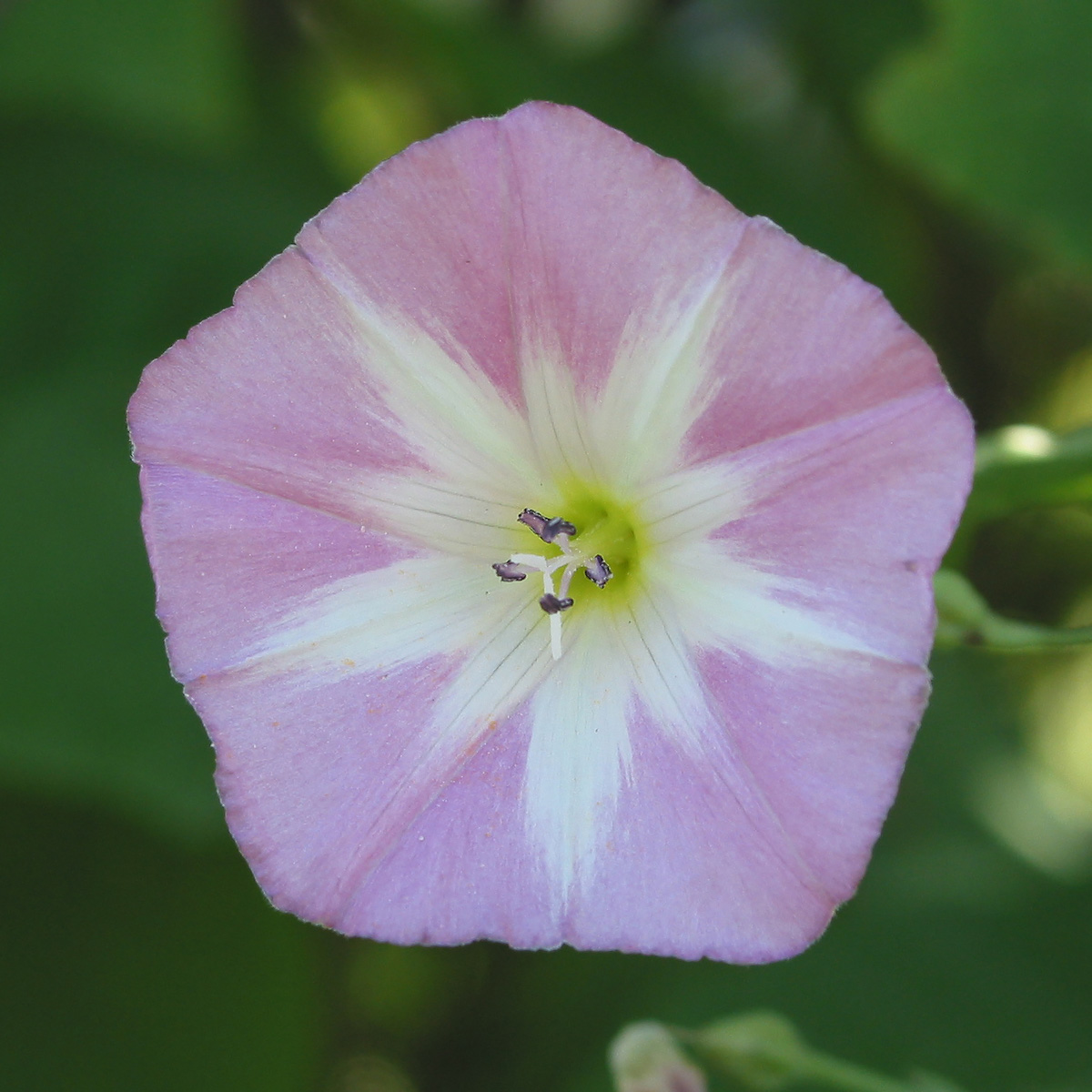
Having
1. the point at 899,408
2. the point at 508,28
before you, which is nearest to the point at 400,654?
the point at 899,408

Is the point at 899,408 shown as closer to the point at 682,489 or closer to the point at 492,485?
the point at 682,489

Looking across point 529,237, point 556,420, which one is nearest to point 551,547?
point 556,420

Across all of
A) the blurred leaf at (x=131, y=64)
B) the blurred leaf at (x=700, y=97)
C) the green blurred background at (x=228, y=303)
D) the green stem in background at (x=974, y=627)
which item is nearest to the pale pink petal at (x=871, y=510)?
the green stem in background at (x=974, y=627)

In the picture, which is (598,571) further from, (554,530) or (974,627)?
(974,627)

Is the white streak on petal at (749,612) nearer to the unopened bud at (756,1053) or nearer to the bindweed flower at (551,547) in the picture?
the bindweed flower at (551,547)

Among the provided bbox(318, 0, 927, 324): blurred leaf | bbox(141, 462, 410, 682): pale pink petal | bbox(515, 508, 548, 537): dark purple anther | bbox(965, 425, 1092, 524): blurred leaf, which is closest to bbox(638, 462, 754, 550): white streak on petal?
bbox(515, 508, 548, 537): dark purple anther

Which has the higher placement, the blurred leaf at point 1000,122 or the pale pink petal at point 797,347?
the blurred leaf at point 1000,122
